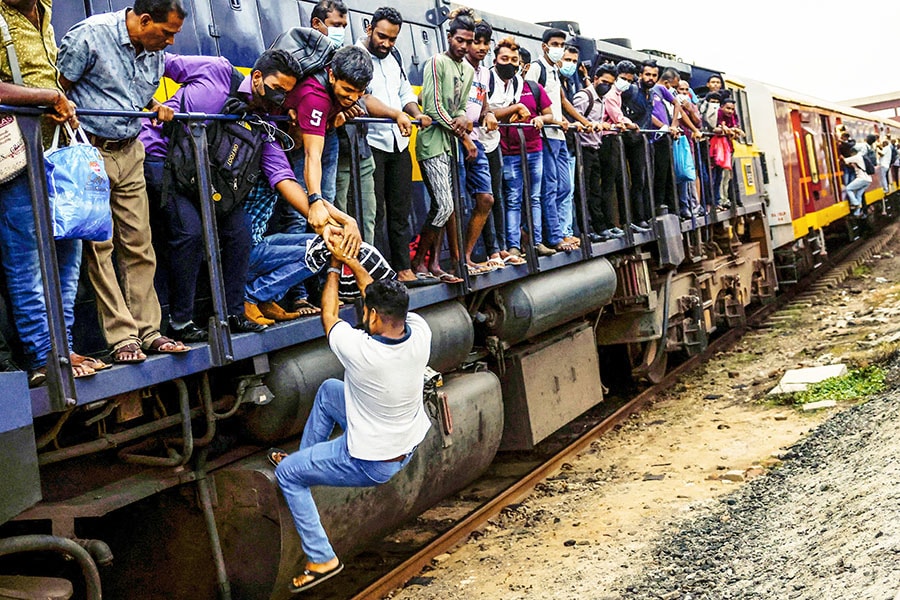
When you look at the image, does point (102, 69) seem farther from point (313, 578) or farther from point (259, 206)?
point (313, 578)

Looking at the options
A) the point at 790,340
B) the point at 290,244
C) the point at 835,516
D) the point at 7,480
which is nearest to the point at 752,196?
the point at 790,340

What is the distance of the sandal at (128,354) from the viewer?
4043 millimetres

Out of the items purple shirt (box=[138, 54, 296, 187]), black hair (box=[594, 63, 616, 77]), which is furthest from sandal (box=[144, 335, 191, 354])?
black hair (box=[594, 63, 616, 77])

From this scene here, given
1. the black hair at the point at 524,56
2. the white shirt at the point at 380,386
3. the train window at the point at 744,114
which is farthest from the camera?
the train window at the point at 744,114

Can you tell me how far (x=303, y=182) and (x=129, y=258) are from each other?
1.38 metres

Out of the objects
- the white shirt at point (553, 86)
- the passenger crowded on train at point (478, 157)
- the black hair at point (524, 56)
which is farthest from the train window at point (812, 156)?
the passenger crowded on train at point (478, 157)

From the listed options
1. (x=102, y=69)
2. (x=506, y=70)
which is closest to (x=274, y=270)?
(x=102, y=69)

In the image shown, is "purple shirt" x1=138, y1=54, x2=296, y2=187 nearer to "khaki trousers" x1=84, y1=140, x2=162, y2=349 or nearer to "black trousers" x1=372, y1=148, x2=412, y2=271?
"khaki trousers" x1=84, y1=140, x2=162, y2=349

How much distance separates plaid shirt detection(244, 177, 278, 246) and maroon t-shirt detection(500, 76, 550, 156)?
276 centimetres

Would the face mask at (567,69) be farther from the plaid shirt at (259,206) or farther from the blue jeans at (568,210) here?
the plaid shirt at (259,206)

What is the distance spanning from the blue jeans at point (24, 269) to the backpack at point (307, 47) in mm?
1748

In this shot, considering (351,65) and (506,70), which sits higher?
(506,70)

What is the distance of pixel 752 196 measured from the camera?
14.1 meters

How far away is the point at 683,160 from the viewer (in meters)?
10.8
